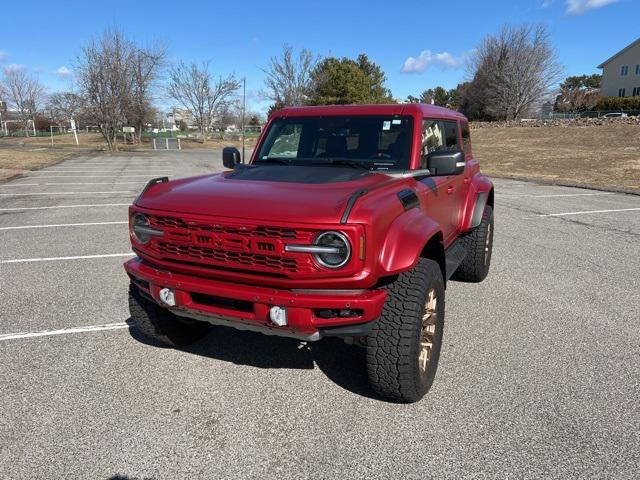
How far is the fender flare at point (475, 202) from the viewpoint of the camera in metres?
4.54

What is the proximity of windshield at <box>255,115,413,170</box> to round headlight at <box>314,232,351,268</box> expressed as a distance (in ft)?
4.07

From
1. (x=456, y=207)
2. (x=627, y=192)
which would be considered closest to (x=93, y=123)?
(x=627, y=192)

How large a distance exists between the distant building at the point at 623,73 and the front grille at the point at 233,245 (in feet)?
216

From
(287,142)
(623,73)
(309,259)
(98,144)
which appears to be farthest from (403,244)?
(623,73)

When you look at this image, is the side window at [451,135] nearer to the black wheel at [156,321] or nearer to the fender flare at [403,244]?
the fender flare at [403,244]

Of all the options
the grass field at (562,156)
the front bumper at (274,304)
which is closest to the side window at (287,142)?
the front bumper at (274,304)

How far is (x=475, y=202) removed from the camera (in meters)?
4.74

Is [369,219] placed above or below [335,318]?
above

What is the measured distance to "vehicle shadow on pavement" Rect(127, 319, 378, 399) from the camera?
322 centimetres

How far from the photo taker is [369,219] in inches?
94.6

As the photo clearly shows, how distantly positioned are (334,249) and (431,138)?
6.66 feet

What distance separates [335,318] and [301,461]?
0.72m

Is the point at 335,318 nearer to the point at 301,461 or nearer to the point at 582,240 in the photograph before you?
the point at 301,461

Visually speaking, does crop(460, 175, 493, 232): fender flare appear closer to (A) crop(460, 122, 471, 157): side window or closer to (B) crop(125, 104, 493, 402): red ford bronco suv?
(A) crop(460, 122, 471, 157): side window
